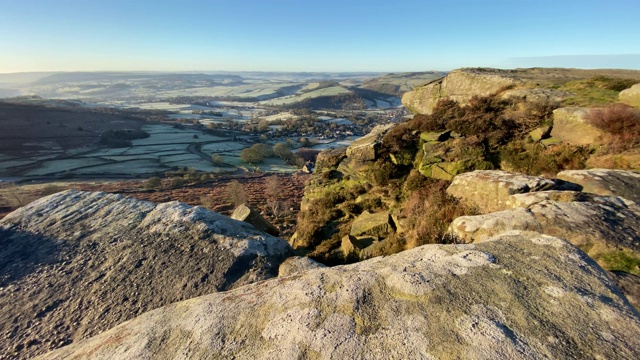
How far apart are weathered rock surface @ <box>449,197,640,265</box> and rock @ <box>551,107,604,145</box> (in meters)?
4.55

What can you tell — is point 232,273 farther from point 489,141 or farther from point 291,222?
point 291,222

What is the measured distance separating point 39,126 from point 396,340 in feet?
429

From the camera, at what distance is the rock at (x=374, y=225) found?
34.5 ft

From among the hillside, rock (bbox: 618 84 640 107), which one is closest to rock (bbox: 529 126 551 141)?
the hillside

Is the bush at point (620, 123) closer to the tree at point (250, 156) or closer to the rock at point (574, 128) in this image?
the rock at point (574, 128)

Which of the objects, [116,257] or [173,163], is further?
[173,163]

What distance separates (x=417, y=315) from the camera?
10.6ft

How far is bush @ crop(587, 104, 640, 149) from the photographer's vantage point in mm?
9016

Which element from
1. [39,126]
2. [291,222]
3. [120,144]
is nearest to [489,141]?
[291,222]

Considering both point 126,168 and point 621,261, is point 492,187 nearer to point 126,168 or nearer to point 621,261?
point 621,261

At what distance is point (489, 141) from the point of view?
11.6 metres

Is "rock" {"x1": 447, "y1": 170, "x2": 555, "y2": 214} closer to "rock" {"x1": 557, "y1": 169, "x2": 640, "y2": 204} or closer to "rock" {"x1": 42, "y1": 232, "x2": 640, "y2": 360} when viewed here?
"rock" {"x1": 557, "y1": 169, "x2": 640, "y2": 204}

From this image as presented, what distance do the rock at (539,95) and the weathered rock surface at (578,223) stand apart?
7.94 meters

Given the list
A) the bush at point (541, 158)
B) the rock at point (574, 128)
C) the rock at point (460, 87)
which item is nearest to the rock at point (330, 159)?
the rock at point (460, 87)
